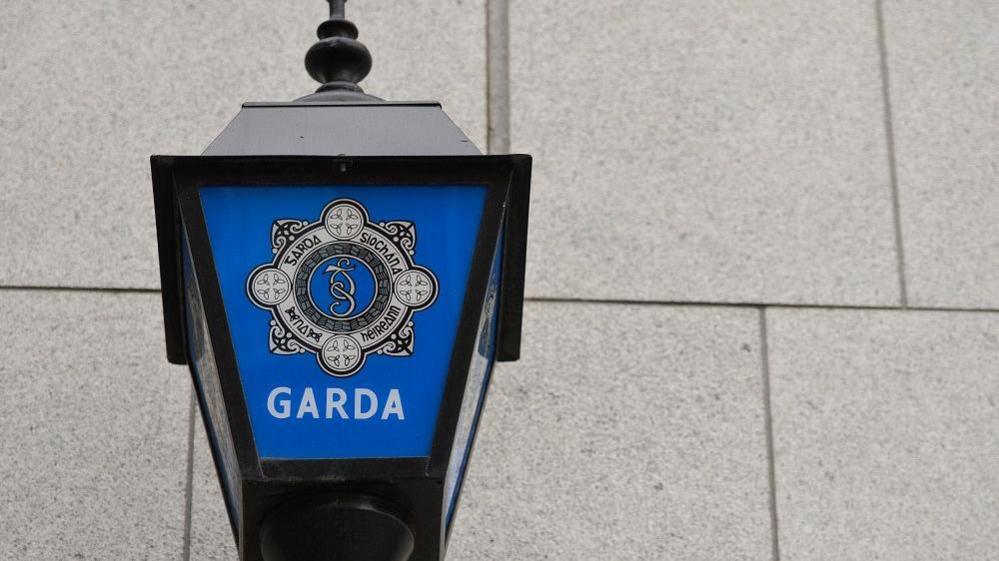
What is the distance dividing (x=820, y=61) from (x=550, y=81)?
818 millimetres

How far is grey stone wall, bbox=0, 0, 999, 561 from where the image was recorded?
315 cm

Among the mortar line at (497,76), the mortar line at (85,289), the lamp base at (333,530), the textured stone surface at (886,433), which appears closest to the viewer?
the lamp base at (333,530)

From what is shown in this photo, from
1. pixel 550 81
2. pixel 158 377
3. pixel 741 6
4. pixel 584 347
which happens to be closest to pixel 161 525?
pixel 158 377

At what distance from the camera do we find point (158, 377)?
128 inches

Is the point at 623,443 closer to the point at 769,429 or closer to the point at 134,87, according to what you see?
the point at 769,429

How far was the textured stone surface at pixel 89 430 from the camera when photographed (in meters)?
3.06

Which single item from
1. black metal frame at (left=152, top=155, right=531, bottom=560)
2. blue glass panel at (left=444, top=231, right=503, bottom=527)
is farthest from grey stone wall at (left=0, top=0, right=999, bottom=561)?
black metal frame at (left=152, top=155, right=531, bottom=560)

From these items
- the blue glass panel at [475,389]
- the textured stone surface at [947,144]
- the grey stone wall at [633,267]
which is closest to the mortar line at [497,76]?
the grey stone wall at [633,267]

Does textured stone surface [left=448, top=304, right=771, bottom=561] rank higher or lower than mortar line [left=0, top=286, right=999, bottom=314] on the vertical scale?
lower

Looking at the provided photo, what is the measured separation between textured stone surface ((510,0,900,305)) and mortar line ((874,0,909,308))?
0.02 metres

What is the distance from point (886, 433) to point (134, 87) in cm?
231

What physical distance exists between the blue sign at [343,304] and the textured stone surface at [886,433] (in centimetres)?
158

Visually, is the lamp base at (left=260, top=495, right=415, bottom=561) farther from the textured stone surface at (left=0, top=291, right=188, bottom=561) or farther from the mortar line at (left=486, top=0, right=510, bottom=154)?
the mortar line at (left=486, top=0, right=510, bottom=154)

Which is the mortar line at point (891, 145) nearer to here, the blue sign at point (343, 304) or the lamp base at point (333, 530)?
the blue sign at point (343, 304)
